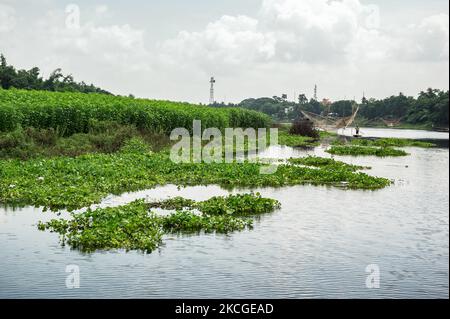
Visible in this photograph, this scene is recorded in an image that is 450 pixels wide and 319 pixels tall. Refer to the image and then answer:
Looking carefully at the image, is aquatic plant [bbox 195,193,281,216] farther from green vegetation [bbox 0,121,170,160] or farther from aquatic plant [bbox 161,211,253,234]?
green vegetation [bbox 0,121,170,160]

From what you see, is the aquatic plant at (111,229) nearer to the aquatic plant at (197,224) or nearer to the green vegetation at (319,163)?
the aquatic plant at (197,224)

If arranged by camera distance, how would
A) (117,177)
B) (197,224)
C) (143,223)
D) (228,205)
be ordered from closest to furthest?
(143,223) → (197,224) → (228,205) → (117,177)

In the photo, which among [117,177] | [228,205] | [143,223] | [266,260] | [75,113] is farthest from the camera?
[75,113]

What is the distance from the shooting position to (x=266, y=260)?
1148cm

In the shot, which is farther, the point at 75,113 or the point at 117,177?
the point at 75,113

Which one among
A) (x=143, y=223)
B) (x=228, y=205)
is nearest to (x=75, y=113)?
(x=228, y=205)

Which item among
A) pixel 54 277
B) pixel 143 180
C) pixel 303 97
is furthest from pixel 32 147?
pixel 303 97

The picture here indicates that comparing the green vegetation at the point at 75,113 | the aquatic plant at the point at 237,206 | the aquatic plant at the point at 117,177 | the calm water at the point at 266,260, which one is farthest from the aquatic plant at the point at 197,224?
the green vegetation at the point at 75,113

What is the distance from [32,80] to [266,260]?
1885 inches

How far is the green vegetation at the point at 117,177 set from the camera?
16797 mm

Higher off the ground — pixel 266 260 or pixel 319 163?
pixel 319 163

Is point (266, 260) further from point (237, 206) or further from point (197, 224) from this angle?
point (237, 206)

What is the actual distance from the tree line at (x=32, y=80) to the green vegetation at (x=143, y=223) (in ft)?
131

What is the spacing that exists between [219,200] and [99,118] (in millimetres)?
18427
